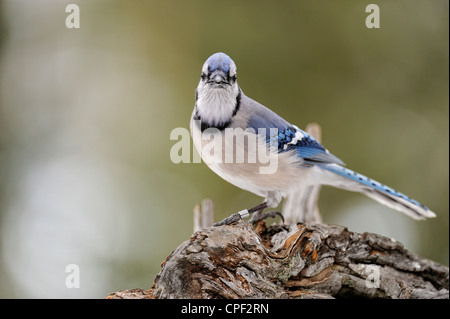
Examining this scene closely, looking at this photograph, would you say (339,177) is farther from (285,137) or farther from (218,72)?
(218,72)

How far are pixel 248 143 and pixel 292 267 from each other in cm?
51

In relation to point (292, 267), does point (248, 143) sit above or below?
above

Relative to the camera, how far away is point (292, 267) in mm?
1600

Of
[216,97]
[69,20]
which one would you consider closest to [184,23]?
[69,20]

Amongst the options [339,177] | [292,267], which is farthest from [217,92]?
[339,177]

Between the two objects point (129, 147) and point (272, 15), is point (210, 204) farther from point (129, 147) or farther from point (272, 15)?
point (272, 15)

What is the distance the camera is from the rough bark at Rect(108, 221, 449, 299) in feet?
4.71

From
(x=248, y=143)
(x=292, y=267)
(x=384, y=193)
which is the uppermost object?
(x=248, y=143)

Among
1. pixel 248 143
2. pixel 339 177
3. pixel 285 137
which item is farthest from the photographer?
pixel 339 177

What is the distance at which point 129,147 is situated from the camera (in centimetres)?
293

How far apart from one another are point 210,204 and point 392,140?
1450mm

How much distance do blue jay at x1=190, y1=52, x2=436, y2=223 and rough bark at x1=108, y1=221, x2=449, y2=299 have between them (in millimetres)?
206

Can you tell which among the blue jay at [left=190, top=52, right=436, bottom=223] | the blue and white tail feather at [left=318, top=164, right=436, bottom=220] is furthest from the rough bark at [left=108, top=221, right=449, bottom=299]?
the blue and white tail feather at [left=318, top=164, right=436, bottom=220]

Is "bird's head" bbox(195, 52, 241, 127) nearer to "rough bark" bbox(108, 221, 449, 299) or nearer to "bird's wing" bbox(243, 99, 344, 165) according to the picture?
"bird's wing" bbox(243, 99, 344, 165)
